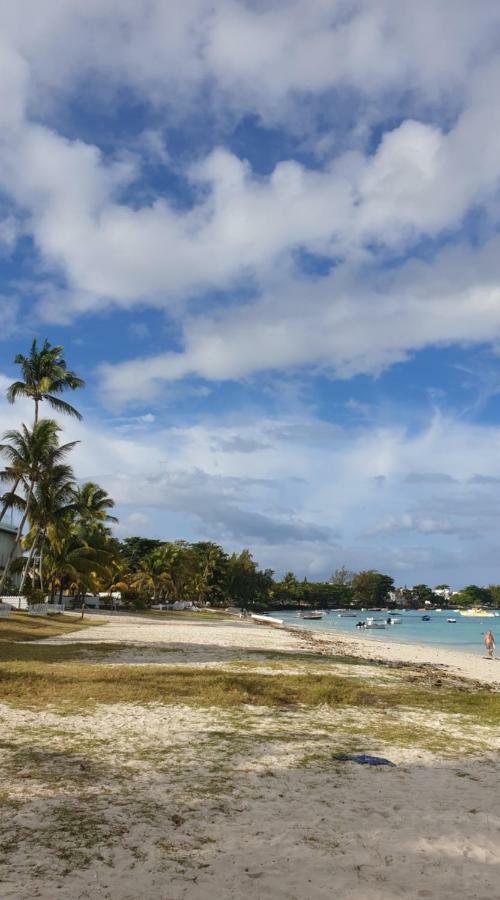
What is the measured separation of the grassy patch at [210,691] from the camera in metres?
13.8

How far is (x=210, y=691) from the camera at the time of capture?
1496 centimetres

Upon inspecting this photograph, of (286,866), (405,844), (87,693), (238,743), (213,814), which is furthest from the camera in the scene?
(87,693)

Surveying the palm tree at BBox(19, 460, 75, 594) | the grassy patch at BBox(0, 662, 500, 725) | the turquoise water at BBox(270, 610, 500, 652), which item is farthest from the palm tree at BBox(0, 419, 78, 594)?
the turquoise water at BBox(270, 610, 500, 652)

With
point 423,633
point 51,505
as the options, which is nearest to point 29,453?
point 51,505

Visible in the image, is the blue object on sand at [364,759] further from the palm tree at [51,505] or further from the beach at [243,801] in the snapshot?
the palm tree at [51,505]

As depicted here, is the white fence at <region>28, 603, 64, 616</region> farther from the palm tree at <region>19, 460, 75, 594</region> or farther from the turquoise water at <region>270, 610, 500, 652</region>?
the turquoise water at <region>270, 610, 500, 652</region>

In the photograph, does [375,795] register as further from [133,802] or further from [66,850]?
[66,850]

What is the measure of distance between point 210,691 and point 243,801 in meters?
7.60

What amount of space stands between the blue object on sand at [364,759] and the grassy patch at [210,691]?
13.9 feet

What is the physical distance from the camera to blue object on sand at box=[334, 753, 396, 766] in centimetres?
944

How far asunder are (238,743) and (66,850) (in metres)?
4.78

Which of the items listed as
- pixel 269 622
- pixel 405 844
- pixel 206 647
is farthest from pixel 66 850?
pixel 269 622

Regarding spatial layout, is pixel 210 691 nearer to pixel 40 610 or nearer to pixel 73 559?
pixel 40 610

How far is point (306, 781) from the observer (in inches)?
332
